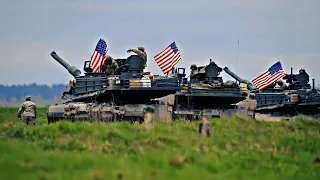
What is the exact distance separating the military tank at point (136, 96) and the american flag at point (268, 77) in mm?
8300

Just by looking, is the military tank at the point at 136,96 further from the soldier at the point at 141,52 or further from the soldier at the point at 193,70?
the soldier at the point at 193,70

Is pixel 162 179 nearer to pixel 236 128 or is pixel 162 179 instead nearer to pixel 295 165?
pixel 295 165

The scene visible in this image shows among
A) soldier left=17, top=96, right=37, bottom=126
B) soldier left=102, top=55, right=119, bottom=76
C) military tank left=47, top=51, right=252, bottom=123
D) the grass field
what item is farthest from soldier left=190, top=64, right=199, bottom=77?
the grass field

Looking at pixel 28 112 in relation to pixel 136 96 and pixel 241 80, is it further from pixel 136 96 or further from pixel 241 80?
pixel 241 80

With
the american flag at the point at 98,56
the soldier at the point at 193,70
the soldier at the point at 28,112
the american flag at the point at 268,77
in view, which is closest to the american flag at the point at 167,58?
the soldier at the point at 193,70

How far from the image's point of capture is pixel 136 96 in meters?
29.2

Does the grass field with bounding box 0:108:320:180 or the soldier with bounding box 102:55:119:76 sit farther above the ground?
the soldier with bounding box 102:55:119:76

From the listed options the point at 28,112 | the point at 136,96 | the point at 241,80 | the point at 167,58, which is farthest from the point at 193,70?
the point at 28,112

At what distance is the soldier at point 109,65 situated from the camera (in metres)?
30.6

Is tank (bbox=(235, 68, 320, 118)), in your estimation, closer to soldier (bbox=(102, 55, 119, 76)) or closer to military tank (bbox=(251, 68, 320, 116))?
A: military tank (bbox=(251, 68, 320, 116))

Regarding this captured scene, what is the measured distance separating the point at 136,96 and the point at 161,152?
14.3m

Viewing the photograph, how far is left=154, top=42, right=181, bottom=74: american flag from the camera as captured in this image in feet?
115

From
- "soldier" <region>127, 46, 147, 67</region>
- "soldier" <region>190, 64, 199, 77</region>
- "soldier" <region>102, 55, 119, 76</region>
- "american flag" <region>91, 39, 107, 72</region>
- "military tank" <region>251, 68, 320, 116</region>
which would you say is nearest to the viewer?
"soldier" <region>127, 46, 147, 67</region>

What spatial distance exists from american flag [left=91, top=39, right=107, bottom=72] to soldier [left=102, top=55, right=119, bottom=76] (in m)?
0.41
